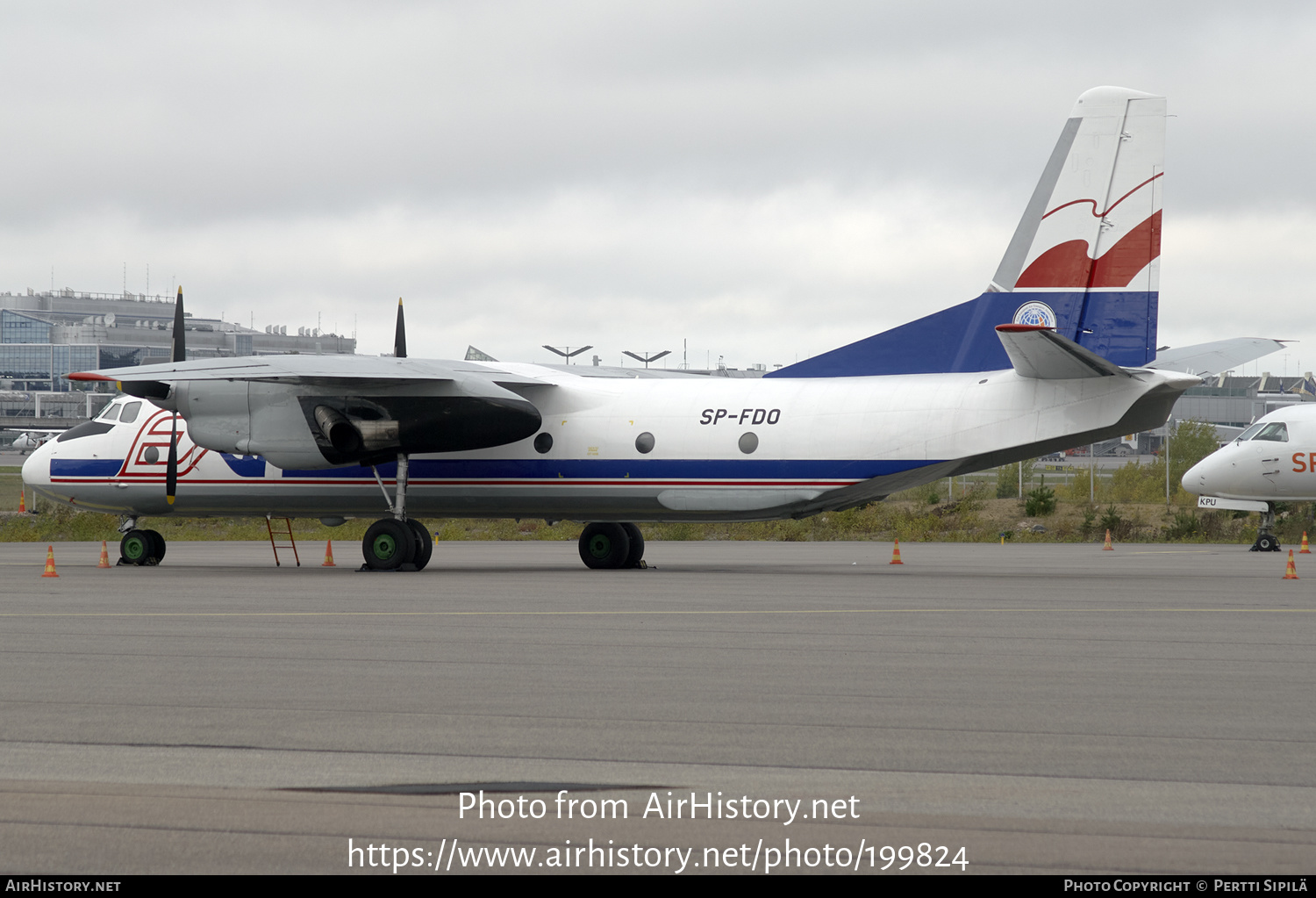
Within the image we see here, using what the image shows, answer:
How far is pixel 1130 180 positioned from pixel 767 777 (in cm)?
1672

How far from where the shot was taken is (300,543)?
37.6m

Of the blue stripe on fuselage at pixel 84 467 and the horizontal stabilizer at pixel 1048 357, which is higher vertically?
the horizontal stabilizer at pixel 1048 357

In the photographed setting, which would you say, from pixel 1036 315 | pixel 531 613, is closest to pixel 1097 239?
pixel 1036 315

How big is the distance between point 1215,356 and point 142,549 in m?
20.1

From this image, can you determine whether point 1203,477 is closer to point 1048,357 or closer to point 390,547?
point 1048,357

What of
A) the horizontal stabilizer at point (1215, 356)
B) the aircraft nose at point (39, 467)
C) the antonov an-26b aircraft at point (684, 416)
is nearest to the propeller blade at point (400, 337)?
the antonov an-26b aircraft at point (684, 416)

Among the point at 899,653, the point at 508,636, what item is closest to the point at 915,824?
the point at 899,653

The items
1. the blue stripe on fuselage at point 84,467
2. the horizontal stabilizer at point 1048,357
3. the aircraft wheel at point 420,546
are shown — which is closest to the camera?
the horizontal stabilizer at point 1048,357

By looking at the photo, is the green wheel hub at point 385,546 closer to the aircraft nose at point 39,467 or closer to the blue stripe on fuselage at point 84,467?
the blue stripe on fuselage at point 84,467

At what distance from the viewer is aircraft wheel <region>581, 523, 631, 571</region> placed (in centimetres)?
2483

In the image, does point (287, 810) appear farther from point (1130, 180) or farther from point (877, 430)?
point (1130, 180)

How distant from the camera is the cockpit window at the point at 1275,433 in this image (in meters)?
30.6

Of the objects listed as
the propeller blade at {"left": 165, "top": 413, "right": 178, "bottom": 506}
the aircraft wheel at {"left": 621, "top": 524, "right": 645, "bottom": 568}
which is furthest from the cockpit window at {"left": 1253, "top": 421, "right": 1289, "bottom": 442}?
the propeller blade at {"left": 165, "top": 413, "right": 178, "bottom": 506}

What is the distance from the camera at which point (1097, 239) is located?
818 inches
